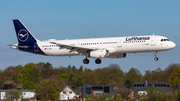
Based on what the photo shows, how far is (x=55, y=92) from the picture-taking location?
105 meters

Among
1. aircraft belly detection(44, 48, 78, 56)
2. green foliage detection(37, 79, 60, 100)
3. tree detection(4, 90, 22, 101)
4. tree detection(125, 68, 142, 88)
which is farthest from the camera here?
tree detection(125, 68, 142, 88)

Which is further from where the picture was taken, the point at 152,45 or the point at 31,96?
the point at 31,96

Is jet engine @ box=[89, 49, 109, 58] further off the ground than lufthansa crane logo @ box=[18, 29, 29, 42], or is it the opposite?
lufthansa crane logo @ box=[18, 29, 29, 42]

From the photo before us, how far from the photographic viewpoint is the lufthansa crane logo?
75.0 meters

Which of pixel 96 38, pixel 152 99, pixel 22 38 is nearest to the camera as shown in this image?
pixel 96 38

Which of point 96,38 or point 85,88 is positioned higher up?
point 96,38

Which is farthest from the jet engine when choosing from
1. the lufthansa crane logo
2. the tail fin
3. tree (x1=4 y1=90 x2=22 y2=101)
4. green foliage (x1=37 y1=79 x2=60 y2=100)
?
tree (x1=4 y1=90 x2=22 y2=101)

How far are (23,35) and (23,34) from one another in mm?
270

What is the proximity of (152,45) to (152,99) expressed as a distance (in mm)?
26210

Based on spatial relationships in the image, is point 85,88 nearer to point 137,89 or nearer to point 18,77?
point 137,89

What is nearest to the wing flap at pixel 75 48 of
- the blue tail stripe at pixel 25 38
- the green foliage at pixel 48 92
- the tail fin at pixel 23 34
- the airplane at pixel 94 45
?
the airplane at pixel 94 45

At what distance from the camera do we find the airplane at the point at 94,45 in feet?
207

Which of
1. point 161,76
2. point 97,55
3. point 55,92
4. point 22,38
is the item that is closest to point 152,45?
point 97,55

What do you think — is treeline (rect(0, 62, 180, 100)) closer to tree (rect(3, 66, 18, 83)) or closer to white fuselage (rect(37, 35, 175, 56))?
tree (rect(3, 66, 18, 83))
